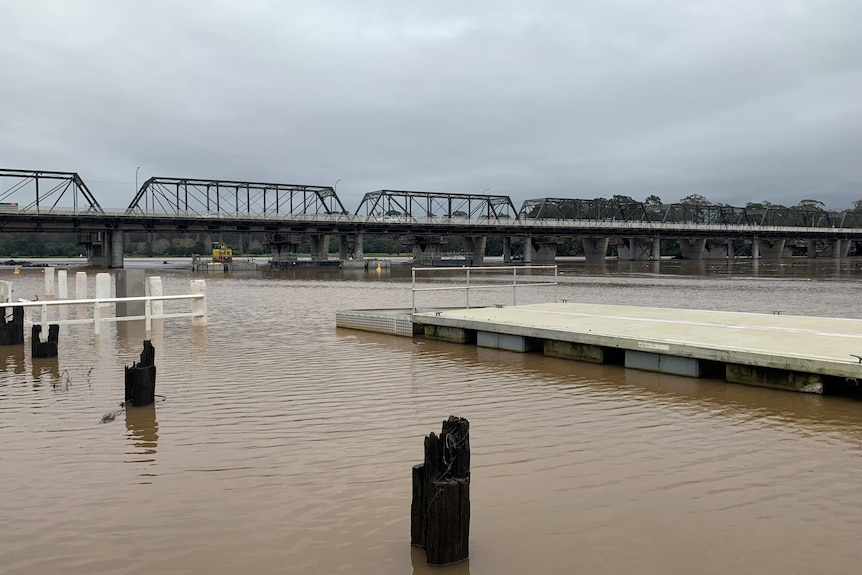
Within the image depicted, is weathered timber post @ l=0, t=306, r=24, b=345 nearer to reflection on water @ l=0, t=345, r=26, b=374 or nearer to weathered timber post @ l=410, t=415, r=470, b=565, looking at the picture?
reflection on water @ l=0, t=345, r=26, b=374

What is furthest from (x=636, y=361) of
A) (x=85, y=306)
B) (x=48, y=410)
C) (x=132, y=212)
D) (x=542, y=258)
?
(x=542, y=258)

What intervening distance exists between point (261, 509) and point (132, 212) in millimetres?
96134

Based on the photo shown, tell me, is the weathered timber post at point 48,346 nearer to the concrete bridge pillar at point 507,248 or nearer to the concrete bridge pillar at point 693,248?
the concrete bridge pillar at point 507,248

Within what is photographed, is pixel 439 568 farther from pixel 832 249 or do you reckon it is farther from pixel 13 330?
pixel 832 249

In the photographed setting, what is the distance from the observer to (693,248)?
477 feet

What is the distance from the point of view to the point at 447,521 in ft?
17.0

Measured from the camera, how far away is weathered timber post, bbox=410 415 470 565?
5148 millimetres

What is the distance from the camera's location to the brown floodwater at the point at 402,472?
17.7ft

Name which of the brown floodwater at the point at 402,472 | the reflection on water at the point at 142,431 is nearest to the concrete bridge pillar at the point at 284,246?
the brown floodwater at the point at 402,472

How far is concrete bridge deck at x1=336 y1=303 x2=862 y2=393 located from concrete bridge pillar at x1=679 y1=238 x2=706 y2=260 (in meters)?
134

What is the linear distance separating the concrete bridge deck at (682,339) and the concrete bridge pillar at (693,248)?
439ft

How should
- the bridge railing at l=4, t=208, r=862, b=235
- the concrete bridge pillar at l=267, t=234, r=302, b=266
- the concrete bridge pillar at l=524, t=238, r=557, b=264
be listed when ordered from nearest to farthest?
1. the bridge railing at l=4, t=208, r=862, b=235
2. the concrete bridge pillar at l=267, t=234, r=302, b=266
3. the concrete bridge pillar at l=524, t=238, r=557, b=264

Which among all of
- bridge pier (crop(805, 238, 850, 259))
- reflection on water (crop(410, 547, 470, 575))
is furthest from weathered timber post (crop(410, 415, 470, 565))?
bridge pier (crop(805, 238, 850, 259))

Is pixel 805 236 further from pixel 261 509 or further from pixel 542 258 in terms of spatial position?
pixel 261 509
